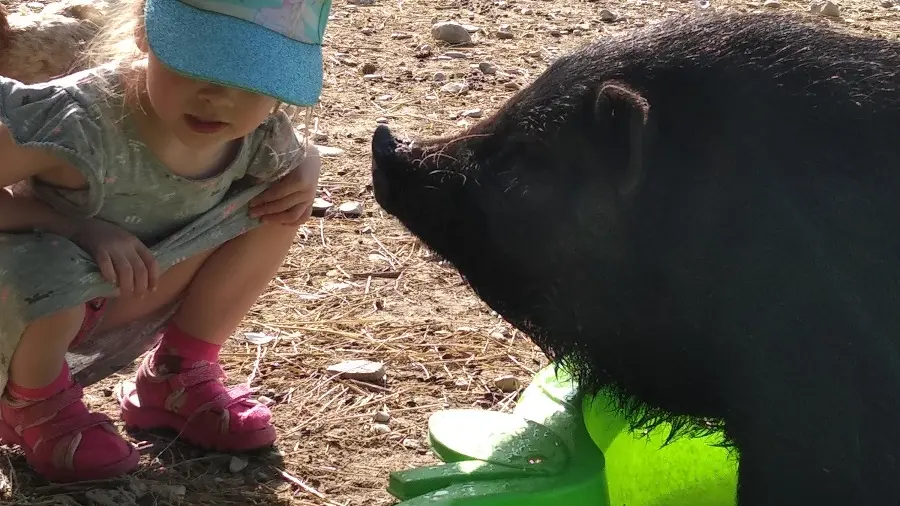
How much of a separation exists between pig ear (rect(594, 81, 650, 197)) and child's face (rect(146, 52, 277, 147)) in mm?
535

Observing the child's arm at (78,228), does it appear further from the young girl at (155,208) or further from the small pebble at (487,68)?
the small pebble at (487,68)

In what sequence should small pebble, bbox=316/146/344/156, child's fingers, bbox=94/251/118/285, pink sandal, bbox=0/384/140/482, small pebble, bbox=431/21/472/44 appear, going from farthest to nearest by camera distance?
small pebble, bbox=431/21/472/44 < small pebble, bbox=316/146/344/156 < pink sandal, bbox=0/384/140/482 < child's fingers, bbox=94/251/118/285

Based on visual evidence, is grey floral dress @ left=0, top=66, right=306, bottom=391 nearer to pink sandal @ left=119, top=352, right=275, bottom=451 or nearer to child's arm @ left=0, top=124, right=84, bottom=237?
child's arm @ left=0, top=124, right=84, bottom=237

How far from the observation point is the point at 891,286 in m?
1.80

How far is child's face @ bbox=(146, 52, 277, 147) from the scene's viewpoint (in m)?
1.92

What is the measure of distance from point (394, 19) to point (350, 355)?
2.97m

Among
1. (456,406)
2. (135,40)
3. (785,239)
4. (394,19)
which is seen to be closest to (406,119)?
(394,19)

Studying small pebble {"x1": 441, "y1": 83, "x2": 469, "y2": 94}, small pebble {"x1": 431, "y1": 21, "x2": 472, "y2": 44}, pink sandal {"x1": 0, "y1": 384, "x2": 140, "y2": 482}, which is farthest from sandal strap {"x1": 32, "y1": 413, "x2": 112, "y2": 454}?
small pebble {"x1": 431, "y1": 21, "x2": 472, "y2": 44}

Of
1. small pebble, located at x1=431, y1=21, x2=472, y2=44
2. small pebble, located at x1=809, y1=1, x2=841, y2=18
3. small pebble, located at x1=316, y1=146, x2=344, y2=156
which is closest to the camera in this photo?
small pebble, located at x1=316, y1=146, x2=344, y2=156

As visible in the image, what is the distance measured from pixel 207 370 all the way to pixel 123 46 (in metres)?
0.62

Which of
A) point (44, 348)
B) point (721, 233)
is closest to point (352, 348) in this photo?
point (44, 348)

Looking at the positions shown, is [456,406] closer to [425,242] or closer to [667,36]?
[425,242]

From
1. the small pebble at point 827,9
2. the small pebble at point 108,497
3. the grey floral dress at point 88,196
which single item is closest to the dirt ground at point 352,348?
the small pebble at point 108,497

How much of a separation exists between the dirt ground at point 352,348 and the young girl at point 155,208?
0.08 m
